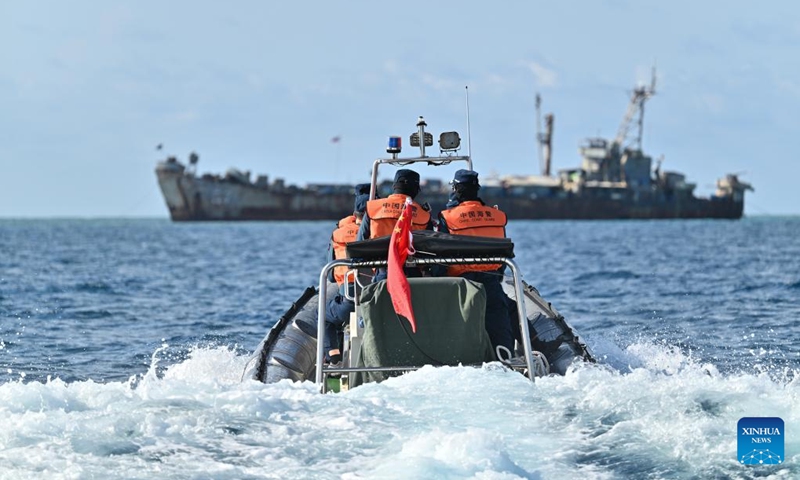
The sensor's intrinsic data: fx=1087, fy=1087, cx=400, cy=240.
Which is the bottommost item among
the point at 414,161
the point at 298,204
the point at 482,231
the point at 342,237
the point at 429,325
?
the point at 429,325

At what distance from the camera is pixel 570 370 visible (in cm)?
780

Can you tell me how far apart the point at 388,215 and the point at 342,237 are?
148 centimetres

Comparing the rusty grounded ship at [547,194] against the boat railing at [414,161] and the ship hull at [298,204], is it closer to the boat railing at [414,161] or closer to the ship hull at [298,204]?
the ship hull at [298,204]

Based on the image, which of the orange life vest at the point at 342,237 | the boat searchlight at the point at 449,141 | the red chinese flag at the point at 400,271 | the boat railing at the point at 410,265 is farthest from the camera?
the boat searchlight at the point at 449,141

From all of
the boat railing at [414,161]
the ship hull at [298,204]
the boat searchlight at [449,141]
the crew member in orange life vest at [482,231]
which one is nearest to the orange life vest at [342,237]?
the boat railing at [414,161]

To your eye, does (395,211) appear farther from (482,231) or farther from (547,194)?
(547,194)

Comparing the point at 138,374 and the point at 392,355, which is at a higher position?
the point at 392,355

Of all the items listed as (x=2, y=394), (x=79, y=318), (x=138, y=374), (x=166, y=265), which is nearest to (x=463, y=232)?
(x=2, y=394)

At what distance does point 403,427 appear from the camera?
6469 millimetres

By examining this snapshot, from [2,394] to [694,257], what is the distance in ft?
106

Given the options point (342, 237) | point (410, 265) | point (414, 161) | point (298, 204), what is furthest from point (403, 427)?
point (298, 204)

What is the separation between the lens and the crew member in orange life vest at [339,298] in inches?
372

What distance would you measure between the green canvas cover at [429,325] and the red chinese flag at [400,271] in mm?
105

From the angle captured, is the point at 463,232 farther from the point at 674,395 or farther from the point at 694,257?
the point at 694,257
